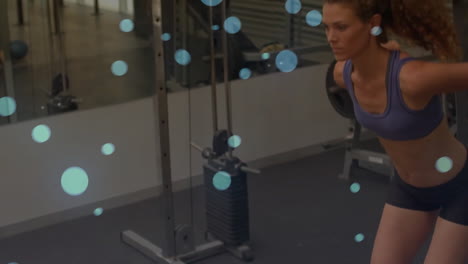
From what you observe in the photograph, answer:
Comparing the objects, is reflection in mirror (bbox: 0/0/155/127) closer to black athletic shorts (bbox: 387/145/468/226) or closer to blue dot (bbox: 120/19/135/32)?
blue dot (bbox: 120/19/135/32)

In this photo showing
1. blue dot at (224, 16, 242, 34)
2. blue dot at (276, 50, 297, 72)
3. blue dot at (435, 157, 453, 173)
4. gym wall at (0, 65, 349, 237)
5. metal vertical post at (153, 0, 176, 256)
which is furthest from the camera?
blue dot at (276, 50, 297, 72)

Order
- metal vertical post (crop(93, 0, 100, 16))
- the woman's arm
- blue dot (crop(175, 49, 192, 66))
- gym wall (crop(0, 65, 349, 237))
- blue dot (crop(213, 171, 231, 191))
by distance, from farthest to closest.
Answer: blue dot (crop(175, 49, 192, 66)) < gym wall (crop(0, 65, 349, 237)) < metal vertical post (crop(93, 0, 100, 16)) < blue dot (crop(213, 171, 231, 191)) < the woman's arm

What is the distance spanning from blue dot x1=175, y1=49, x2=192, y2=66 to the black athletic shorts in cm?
208

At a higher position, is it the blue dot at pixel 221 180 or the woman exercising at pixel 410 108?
the woman exercising at pixel 410 108

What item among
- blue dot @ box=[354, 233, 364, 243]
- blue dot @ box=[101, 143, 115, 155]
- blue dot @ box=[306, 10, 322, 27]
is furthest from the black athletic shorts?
blue dot @ box=[306, 10, 322, 27]

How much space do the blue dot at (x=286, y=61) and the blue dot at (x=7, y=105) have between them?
5.63 ft

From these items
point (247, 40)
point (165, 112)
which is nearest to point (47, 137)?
point (165, 112)

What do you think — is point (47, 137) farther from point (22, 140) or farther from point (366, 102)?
point (366, 102)

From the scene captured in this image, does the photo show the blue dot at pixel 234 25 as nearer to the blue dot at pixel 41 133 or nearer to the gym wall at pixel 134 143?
the gym wall at pixel 134 143

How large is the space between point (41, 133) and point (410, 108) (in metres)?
2.27

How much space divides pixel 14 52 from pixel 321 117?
213 centimetres

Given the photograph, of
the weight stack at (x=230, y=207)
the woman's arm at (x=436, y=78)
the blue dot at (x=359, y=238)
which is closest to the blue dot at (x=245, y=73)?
the weight stack at (x=230, y=207)

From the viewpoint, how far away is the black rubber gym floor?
3.52 meters

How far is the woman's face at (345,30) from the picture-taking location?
81.0 inches
